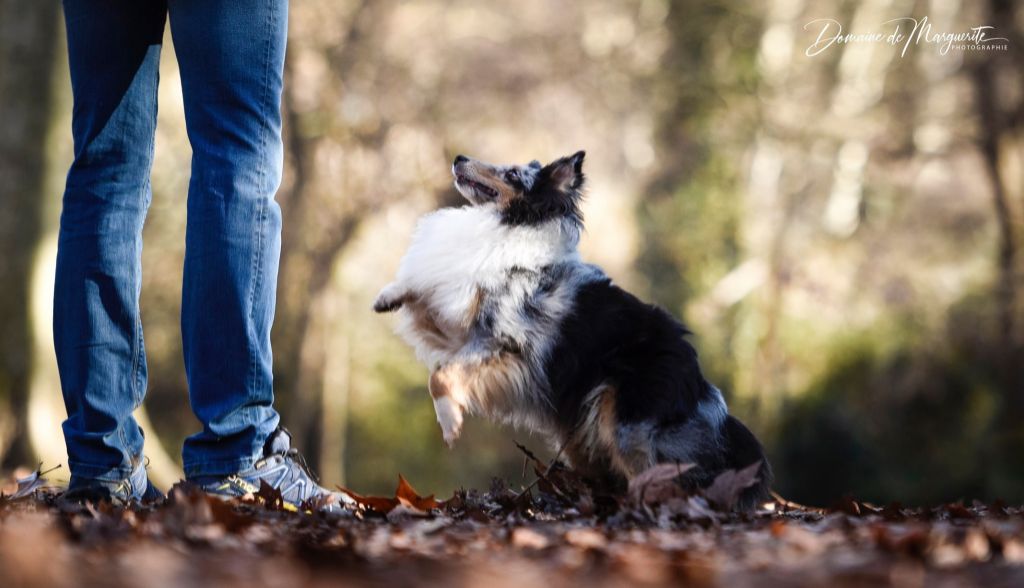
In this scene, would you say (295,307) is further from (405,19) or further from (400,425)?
(405,19)

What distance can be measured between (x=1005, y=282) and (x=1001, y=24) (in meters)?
3.15

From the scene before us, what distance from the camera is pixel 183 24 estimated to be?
9.58ft

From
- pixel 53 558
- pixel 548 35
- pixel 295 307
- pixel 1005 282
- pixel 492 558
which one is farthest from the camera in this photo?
pixel 548 35

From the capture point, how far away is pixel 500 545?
7.11 feet

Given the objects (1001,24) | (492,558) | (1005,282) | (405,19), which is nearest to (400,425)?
(405,19)

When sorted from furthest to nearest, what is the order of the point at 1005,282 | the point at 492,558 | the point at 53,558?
the point at 1005,282, the point at 492,558, the point at 53,558

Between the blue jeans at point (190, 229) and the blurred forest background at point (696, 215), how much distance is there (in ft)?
31.0

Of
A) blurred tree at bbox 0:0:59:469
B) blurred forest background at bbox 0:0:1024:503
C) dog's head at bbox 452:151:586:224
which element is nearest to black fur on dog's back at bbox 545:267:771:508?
dog's head at bbox 452:151:586:224

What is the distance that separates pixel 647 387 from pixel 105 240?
1.83 m

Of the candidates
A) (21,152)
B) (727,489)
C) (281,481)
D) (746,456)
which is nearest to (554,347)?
(746,456)

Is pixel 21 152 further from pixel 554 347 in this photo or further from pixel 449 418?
pixel 554 347

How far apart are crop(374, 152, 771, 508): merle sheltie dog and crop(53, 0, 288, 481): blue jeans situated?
0.92 m

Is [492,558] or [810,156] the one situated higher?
[810,156]

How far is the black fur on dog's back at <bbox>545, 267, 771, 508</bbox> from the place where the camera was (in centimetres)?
343
